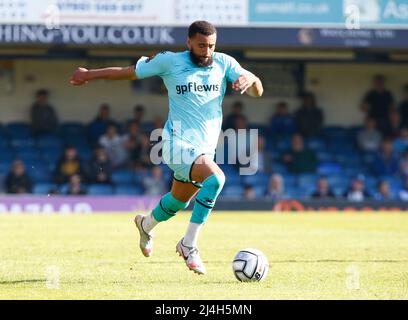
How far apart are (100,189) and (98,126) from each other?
2.17 metres

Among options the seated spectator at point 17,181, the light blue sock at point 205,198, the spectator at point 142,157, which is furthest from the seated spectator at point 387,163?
the light blue sock at point 205,198

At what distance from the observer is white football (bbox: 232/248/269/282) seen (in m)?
8.48

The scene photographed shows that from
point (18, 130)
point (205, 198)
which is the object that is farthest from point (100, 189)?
point (205, 198)

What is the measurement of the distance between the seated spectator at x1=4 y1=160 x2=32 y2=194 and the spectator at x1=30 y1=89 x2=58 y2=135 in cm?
237

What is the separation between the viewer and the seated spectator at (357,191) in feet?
75.0

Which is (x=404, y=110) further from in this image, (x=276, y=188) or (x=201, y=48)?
(x=201, y=48)

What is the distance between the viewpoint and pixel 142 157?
2319 centimetres

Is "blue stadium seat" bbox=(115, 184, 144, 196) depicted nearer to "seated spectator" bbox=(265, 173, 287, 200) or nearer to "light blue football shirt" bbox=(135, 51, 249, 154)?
"seated spectator" bbox=(265, 173, 287, 200)

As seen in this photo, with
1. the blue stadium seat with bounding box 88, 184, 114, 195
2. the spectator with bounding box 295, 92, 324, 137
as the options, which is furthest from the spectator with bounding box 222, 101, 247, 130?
the blue stadium seat with bounding box 88, 184, 114, 195

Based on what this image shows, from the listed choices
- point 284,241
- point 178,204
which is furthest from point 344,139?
point 178,204

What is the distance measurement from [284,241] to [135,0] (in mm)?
10767

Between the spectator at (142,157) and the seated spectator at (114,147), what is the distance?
0.95 feet

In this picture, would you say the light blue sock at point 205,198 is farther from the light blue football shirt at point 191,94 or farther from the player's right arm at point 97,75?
the player's right arm at point 97,75
